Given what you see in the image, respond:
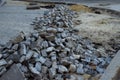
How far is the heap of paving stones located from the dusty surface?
4.70ft


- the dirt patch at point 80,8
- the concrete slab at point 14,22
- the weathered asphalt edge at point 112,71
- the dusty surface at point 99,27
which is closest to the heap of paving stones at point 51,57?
the weathered asphalt edge at point 112,71

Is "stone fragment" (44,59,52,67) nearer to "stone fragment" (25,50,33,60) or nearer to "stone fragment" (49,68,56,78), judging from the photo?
"stone fragment" (49,68,56,78)

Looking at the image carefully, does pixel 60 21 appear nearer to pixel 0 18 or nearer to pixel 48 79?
pixel 0 18

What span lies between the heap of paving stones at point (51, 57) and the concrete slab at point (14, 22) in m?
1.02

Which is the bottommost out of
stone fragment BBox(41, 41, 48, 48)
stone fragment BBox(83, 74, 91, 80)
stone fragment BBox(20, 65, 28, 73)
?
stone fragment BBox(83, 74, 91, 80)

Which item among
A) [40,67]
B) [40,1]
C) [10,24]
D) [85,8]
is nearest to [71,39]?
[40,67]

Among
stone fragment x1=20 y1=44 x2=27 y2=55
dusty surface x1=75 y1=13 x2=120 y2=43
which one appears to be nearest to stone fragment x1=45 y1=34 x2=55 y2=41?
stone fragment x1=20 y1=44 x2=27 y2=55

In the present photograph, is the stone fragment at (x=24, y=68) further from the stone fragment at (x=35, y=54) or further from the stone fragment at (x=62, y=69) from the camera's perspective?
the stone fragment at (x=62, y=69)

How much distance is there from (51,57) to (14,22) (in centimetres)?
352

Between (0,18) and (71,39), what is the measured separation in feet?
11.2

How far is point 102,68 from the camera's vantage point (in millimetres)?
5828

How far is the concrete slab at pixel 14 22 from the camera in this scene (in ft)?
23.6

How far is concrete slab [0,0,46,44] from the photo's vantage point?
7208 millimetres

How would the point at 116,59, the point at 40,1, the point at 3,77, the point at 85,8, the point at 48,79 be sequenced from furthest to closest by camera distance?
the point at 40,1 → the point at 85,8 → the point at 116,59 → the point at 48,79 → the point at 3,77
